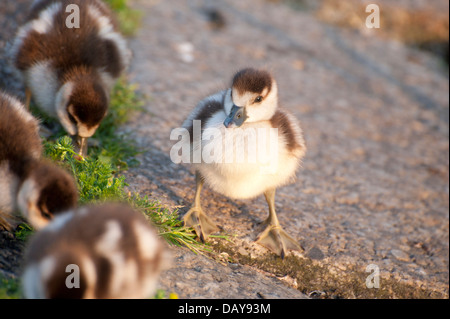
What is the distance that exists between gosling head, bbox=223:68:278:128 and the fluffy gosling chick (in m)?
1.09

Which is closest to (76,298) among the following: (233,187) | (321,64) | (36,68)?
(233,187)

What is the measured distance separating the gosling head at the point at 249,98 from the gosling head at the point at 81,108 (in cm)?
99

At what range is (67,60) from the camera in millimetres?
4055

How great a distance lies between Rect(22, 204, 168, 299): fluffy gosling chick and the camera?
206 centimetres

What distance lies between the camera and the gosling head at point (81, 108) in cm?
363

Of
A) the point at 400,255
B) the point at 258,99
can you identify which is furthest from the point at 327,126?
the point at 258,99

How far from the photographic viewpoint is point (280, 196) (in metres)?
4.15

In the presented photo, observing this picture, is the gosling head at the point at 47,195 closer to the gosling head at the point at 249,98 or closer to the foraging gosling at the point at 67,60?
the gosling head at the point at 249,98

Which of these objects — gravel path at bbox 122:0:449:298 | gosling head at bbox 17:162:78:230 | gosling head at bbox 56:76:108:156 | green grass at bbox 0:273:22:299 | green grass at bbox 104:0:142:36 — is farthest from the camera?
green grass at bbox 104:0:142:36

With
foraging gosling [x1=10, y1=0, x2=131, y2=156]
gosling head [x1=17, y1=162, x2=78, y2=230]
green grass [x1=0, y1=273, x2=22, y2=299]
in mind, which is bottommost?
green grass [x1=0, y1=273, x2=22, y2=299]

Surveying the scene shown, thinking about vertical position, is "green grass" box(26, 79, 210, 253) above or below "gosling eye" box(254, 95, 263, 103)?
below

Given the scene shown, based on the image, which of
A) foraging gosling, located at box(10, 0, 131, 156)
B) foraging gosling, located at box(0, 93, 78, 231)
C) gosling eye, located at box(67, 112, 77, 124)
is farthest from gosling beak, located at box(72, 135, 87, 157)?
foraging gosling, located at box(0, 93, 78, 231)

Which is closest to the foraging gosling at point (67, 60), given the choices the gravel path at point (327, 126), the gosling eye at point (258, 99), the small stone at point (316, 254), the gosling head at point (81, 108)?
the gosling head at point (81, 108)

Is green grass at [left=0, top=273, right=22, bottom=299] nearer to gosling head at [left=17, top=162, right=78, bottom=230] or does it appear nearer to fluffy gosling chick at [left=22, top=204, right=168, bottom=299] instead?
fluffy gosling chick at [left=22, top=204, right=168, bottom=299]
